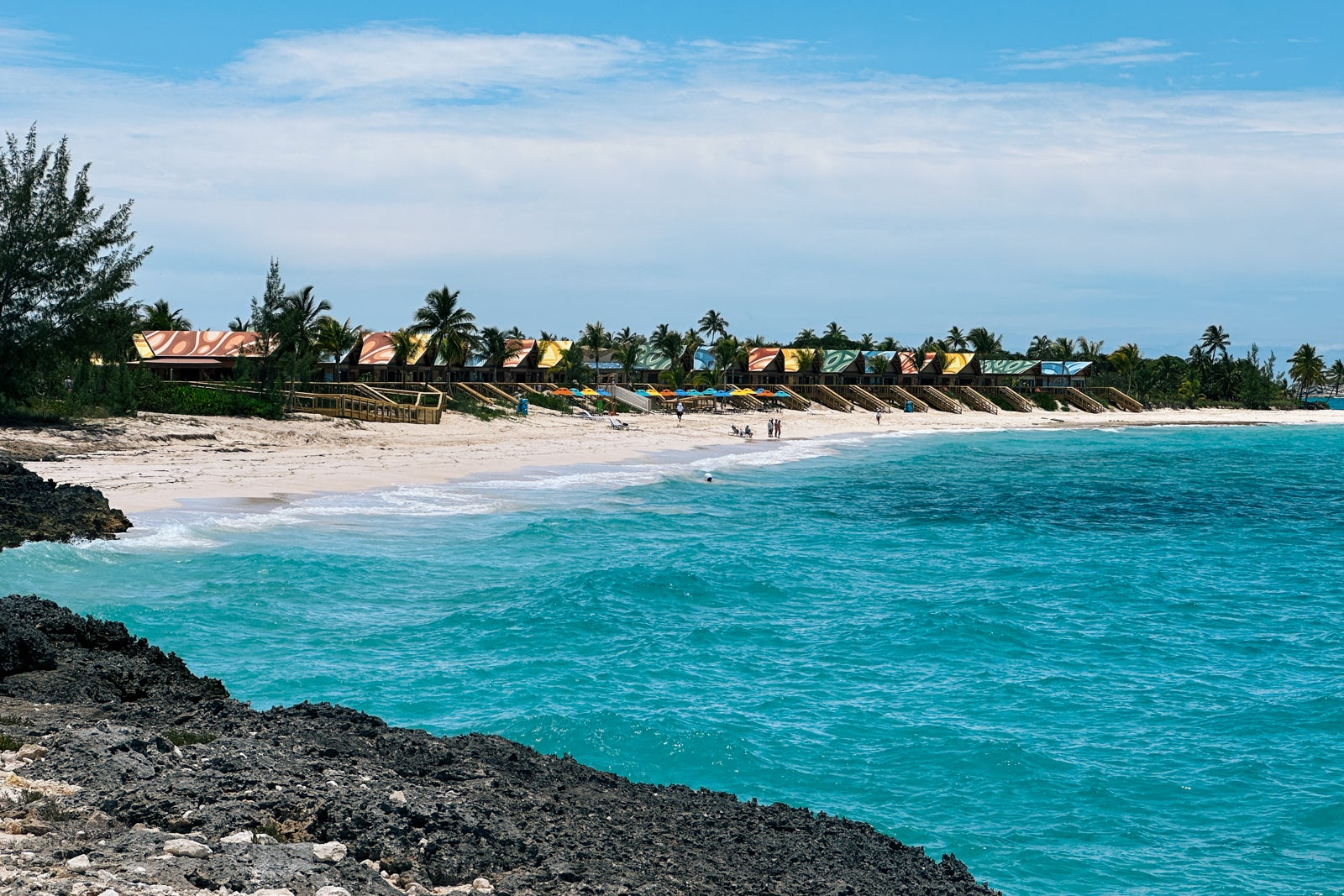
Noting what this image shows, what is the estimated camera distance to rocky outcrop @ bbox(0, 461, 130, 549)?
74.5 ft

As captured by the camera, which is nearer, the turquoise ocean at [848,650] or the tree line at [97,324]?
the turquoise ocean at [848,650]

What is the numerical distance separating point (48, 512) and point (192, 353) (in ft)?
156

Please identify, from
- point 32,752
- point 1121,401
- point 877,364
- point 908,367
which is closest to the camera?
point 32,752

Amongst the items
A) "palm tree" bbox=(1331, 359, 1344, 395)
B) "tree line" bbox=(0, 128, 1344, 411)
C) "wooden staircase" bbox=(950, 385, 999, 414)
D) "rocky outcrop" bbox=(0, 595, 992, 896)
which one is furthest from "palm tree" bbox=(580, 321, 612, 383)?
"palm tree" bbox=(1331, 359, 1344, 395)

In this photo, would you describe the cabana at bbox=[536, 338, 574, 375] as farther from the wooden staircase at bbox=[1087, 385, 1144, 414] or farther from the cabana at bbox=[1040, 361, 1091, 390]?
the wooden staircase at bbox=[1087, 385, 1144, 414]

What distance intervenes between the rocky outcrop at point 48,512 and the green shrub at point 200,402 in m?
20.8

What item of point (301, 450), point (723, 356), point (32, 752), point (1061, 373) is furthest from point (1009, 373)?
point (32, 752)

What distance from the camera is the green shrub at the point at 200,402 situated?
45.8 meters

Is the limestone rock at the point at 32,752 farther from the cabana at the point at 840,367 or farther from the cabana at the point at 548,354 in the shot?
the cabana at the point at 840,367

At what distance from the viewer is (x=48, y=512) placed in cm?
2355

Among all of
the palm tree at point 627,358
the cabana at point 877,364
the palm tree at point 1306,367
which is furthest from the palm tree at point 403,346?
the palm tree at point 1306,367

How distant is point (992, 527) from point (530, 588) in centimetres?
1815

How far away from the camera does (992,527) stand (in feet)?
114

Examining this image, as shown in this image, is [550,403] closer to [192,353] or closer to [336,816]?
[192,353]
